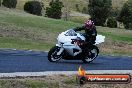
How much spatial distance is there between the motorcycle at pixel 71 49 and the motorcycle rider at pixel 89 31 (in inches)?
6.9

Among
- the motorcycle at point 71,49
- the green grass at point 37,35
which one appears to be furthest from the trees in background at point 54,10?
the motorcycle at point 71,49

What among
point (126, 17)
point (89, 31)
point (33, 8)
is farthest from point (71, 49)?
point (126, 17)

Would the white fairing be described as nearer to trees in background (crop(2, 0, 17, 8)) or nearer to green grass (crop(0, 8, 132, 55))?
green grass (crop(0, 8, 132, 55))

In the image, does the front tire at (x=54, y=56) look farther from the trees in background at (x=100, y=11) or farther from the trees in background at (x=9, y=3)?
the trees in background at (x=100, y=11)

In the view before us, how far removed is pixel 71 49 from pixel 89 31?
1032 millimetres

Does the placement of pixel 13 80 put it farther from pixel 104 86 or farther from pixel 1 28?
pixel 1 28

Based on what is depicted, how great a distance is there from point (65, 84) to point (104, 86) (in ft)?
3.56

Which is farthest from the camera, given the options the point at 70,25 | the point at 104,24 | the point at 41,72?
the point at 104,24

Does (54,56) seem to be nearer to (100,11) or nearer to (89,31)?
(89,31)

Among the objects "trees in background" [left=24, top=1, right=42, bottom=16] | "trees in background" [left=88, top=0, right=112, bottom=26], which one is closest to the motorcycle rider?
"trees in background" [left=88, top=0, right=112, bottom=26]

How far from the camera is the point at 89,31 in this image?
18.9 meters

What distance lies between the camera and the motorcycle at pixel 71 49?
18.6 metres

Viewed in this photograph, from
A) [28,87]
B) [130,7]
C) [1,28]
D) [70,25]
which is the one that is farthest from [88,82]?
[130,7]

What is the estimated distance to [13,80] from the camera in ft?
42.0
